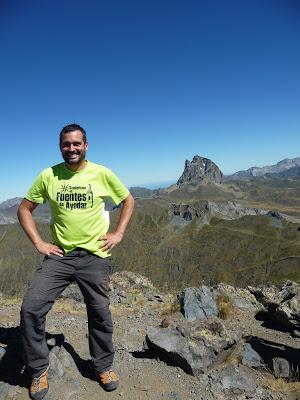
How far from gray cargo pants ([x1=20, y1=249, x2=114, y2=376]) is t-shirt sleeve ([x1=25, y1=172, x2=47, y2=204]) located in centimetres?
127

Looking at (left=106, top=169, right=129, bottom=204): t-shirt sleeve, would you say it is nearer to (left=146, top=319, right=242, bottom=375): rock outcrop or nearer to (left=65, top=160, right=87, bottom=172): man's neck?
(left=65, top=160, right=87, bottom=172): man's neck

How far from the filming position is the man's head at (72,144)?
779 cm

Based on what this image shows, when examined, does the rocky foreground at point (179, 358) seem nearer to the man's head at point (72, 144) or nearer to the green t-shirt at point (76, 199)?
the green t-shirt at point (76, 199)

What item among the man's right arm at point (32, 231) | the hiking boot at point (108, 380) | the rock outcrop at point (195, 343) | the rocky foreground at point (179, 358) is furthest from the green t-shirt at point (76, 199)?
the rock outcrop at point (195, 343)

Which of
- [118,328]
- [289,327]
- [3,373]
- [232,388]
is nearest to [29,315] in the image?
[3,373]

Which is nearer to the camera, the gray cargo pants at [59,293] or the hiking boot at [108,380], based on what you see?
the gray cargo pants at [59,293]

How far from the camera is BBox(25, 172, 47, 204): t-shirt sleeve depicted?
312 inches

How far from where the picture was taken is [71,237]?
7.86 m

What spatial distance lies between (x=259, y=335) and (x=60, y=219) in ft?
31.2

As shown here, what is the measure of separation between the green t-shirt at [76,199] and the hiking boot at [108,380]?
277 centimetres

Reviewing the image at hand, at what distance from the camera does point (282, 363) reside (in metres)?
10.7

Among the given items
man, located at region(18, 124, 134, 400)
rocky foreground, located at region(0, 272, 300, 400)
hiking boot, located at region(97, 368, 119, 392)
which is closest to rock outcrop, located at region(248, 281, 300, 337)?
rocky foreground, located at region(0, 272, 300, 400)

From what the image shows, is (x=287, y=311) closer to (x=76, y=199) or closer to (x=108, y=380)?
(x=108, y=380)

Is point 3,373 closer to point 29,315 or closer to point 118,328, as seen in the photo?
point 29,315
